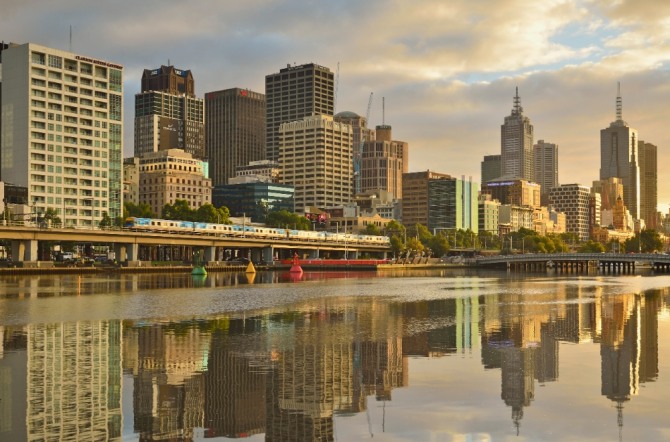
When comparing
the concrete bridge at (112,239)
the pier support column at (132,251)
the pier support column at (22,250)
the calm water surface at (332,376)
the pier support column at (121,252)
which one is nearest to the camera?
the calm water surface at (332,376)

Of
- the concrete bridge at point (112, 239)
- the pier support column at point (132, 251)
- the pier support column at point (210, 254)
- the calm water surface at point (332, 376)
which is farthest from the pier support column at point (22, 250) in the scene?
the calm water surface at point (332, 376)

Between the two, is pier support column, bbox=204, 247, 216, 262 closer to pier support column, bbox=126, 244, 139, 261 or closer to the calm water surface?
pier support column, bbox=126, 244, 139, 261

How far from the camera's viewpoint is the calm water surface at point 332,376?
73.5ft

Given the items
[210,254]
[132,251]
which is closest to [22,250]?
[132,251]

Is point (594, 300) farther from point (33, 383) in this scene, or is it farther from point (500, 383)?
point (33, 383)

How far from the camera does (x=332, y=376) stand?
29984mm

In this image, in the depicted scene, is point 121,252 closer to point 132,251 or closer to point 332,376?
point 132,251

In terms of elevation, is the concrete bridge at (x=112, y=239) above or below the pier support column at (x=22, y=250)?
above

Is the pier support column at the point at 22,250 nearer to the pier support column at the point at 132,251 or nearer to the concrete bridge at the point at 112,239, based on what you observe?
the concrete bridge at the point at 112,239

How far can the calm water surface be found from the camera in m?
22.4

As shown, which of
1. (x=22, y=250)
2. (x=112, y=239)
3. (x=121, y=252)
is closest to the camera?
(x=22, y=250)

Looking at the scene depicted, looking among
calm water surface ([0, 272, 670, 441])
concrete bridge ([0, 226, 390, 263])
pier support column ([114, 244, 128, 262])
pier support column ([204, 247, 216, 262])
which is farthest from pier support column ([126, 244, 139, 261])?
calm water surface ([0, 272, 670, 441])

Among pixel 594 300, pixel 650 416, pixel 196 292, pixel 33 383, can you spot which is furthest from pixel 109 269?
pixel 650 416

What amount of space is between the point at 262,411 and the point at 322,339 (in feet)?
57.3
